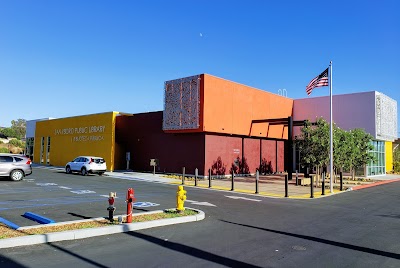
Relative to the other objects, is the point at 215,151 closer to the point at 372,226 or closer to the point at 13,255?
the point at 372,226

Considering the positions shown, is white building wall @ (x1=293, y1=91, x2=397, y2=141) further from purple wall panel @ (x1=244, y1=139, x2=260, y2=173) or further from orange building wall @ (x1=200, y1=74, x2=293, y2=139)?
purple wall panel @ (x1=244, y1=139, x2=260, y2=173)

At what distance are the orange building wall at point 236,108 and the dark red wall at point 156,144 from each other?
203cm

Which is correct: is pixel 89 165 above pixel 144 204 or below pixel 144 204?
above

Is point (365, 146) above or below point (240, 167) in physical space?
above

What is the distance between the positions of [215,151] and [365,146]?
1199cm

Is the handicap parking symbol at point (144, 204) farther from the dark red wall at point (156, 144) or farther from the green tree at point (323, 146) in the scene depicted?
the dark red wall at point (156, 144)

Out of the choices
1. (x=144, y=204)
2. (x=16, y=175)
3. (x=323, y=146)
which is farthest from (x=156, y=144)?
(x=144, y=204)

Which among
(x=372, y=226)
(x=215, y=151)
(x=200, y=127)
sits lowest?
(x=372, y=226)

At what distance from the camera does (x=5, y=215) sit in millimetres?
9977

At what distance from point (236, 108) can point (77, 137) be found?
2050 centimetres

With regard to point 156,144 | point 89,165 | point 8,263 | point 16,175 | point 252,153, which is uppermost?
point 156,144

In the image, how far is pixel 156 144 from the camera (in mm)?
30750

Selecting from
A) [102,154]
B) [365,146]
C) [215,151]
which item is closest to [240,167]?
[215,151]

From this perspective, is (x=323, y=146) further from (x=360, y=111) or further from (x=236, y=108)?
(x=360, y=111)
